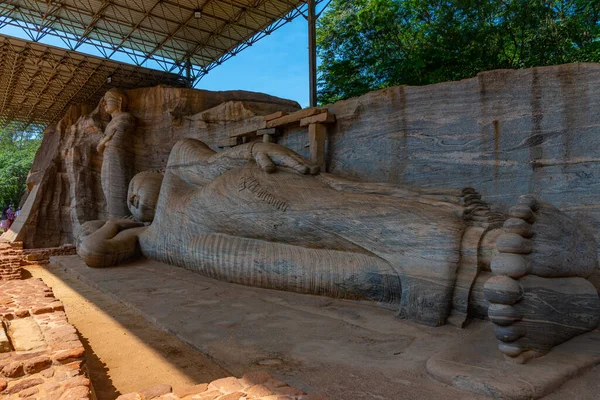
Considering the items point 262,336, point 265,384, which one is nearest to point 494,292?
point 265,384

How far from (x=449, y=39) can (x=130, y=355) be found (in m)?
8.32

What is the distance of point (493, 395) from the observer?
1627mm

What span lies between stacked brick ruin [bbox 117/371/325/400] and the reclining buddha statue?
0.98 meters

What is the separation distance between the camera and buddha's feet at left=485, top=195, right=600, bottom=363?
183 cm

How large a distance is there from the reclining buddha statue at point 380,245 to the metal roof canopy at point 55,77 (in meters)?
7.85

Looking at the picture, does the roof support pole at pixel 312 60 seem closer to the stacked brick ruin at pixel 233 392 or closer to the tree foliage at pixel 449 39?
the tree foliage at pixel 449 39

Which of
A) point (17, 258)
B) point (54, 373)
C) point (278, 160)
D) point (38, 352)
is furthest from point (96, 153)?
point (54, 373)

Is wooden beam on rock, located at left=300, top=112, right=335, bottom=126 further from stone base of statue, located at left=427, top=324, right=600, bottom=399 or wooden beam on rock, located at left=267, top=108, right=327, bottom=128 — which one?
stone base of statue, located at left=427, top=324, right=600, bottom=399

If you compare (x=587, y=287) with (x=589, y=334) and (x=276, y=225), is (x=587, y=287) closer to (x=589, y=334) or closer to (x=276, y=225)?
(x=589, y=334)

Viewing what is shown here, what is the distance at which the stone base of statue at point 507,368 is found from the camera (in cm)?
163

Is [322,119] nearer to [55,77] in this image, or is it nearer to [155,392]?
[155,392]

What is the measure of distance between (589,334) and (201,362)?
6.95 feet

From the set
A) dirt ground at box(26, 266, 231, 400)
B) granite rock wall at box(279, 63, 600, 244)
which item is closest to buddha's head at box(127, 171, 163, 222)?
dirt ground at box(26, 266, 231, 400)

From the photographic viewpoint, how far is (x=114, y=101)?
9.00 meters
